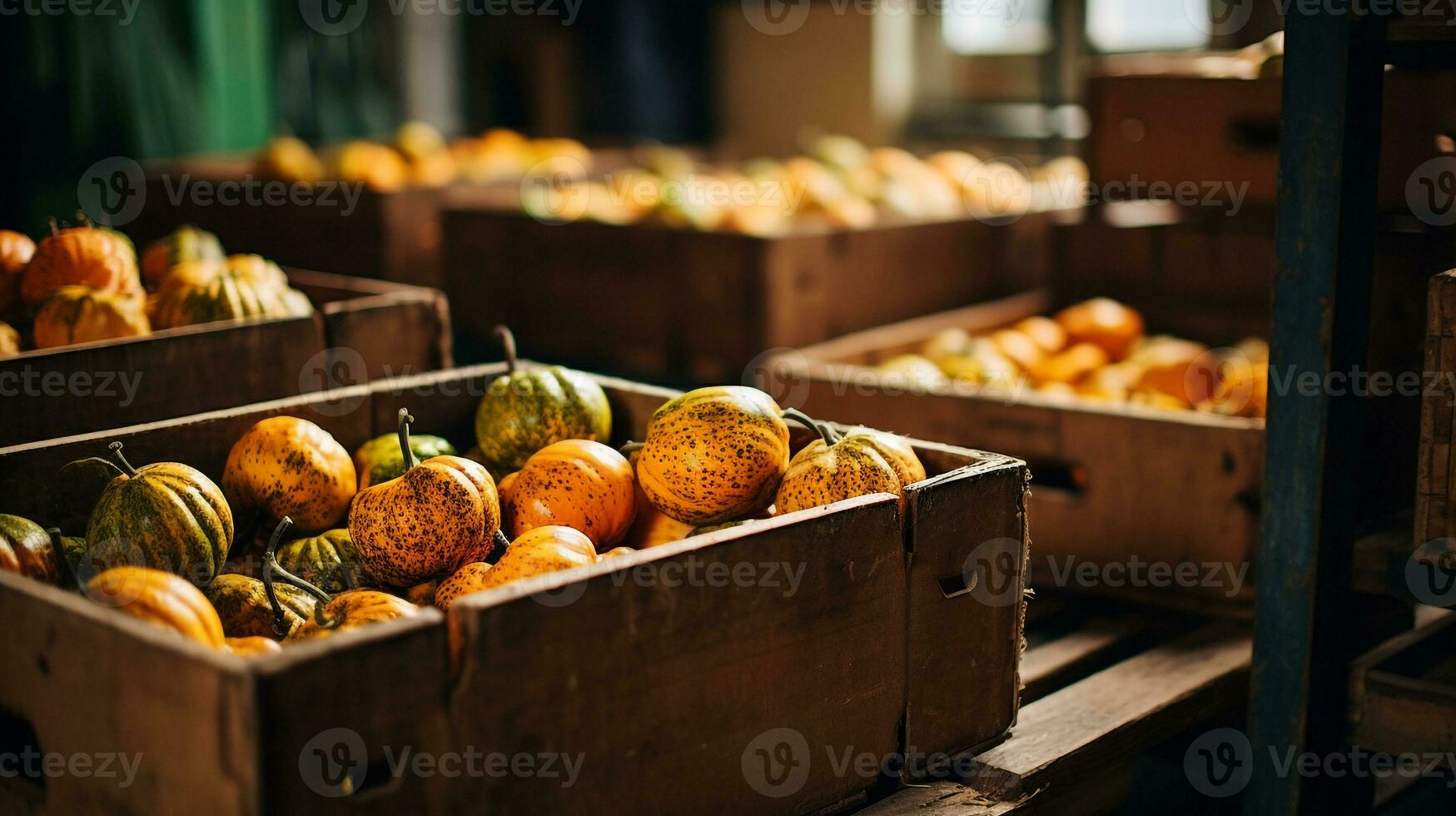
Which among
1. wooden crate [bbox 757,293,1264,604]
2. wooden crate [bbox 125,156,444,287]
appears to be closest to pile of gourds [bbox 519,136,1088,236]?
wooden crate [bbox 125,156,444,287]

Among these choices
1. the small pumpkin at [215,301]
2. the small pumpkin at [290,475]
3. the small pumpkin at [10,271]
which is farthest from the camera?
the small pumpkin at [10,271]

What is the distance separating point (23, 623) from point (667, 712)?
0.63m

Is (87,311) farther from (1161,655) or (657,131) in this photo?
(657,131)

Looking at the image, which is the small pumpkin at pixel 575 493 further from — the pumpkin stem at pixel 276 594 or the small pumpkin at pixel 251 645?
the small pumpkin at pixel 251 645

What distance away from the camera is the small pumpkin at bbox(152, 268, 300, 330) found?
2.35 m

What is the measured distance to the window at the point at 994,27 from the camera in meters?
6.91

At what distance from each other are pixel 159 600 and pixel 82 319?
109 centimetres

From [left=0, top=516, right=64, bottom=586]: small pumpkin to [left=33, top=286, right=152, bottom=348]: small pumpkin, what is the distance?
772mm

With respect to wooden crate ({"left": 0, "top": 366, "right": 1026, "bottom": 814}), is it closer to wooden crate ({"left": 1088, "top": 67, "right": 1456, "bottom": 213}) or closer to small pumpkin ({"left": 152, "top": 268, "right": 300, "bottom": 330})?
small pumpkin ({"left": 152, "top": 268, "right": 300, "bottom": 330})

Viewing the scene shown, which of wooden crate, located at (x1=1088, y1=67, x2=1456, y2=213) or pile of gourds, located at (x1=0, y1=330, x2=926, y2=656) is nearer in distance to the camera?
pile of gourds, located at (x1=0, y1=330, x2=926, y2=656)

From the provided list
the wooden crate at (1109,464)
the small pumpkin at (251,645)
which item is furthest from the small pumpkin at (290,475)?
the wooden crate at (1109,464)

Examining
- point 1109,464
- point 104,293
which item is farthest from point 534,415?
point 1109,464

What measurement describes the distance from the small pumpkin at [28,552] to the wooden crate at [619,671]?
16 centimetres

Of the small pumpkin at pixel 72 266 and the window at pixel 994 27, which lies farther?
the window at pixel 994 27
